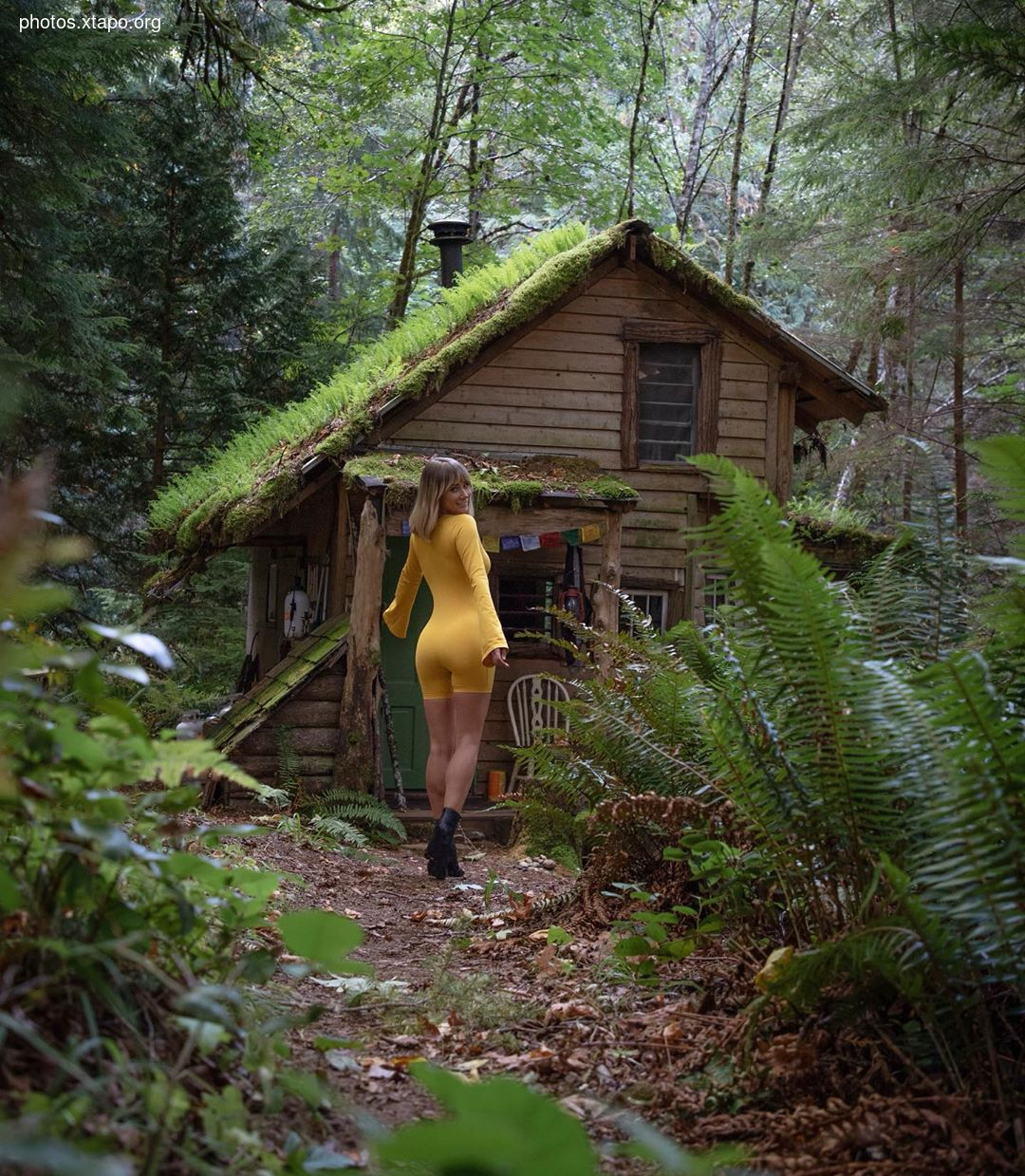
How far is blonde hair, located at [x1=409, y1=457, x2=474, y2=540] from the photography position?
6.54m

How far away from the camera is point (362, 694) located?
888cm

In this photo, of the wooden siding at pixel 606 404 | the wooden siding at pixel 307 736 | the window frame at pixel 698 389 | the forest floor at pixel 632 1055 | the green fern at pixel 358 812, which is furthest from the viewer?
the window frame at pixel 698 389

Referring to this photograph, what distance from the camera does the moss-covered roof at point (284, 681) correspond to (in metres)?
8.81

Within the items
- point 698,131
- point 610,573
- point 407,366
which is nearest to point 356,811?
point 610,573

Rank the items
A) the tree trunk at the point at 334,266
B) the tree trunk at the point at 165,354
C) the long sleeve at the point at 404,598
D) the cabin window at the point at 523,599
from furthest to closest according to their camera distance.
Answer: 1. the tree trunk at the point at 334,266
2. the tree trunk at the point at 165,354
3. the cabin window at the point at 523,599
4. the long sleeve at the point at 404,598

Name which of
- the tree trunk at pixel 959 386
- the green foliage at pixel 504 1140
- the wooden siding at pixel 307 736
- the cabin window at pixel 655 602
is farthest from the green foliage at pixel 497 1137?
the tree trunk at pixel 959 386

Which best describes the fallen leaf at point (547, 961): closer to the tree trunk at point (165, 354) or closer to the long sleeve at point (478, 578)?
the long sleeve at point (478, 578)

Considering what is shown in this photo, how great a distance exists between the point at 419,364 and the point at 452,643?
5894 mm

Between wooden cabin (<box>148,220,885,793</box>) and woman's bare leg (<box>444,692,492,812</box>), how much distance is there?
14.2 ft

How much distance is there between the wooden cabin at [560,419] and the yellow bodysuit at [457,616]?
4.00 meters

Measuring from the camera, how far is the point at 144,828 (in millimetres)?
2086

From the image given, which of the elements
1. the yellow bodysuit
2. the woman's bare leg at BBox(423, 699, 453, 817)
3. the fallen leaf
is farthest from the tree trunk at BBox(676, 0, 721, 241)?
the fallen leaf

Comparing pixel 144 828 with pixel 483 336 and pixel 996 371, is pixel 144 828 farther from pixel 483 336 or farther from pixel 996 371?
pixel 996 371

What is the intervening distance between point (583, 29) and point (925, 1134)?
21.3 metres
